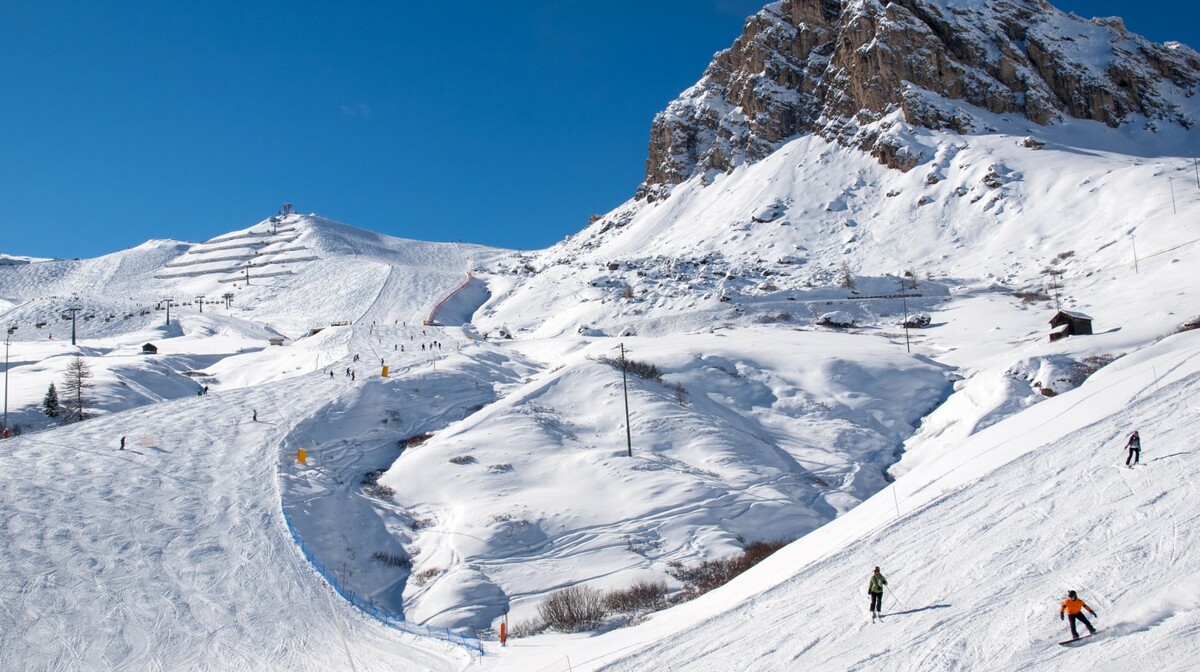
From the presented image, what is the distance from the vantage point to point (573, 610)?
23234mm

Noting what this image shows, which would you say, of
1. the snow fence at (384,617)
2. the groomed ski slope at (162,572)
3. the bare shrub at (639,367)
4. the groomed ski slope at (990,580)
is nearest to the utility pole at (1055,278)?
the bare shrub at (639,367)

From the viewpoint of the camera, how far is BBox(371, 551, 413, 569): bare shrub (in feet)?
96.9

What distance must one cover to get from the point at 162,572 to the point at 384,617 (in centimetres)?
722

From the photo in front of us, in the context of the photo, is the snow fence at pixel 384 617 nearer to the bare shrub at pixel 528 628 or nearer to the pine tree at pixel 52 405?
the bare shrub at pixel 528 628

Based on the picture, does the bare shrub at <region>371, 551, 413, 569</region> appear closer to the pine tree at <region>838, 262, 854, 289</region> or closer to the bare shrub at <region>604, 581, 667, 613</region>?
the bare shrub at <region>604, 581, 667, 613</region>

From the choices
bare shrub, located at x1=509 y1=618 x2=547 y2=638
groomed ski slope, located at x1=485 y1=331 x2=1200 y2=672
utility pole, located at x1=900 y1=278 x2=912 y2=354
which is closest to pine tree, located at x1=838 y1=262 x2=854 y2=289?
utility pole, located at x1=900 y1=278 x2=912 y2=354

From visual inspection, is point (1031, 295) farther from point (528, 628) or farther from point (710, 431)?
point (528, 628)

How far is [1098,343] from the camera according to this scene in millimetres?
48000

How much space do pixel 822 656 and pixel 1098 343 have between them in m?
42.6

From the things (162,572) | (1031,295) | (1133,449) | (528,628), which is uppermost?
(1031,295)

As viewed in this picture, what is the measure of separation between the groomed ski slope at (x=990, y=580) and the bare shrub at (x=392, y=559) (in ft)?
32.4

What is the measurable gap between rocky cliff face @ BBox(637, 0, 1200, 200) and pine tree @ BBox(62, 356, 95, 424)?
103087 mm

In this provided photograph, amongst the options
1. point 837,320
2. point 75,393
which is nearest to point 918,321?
point 837,320

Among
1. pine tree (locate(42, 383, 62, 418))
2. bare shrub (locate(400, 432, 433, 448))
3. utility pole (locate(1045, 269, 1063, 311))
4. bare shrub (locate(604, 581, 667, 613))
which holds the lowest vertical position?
bare shrub (locate(604, 581, 667, 613))
